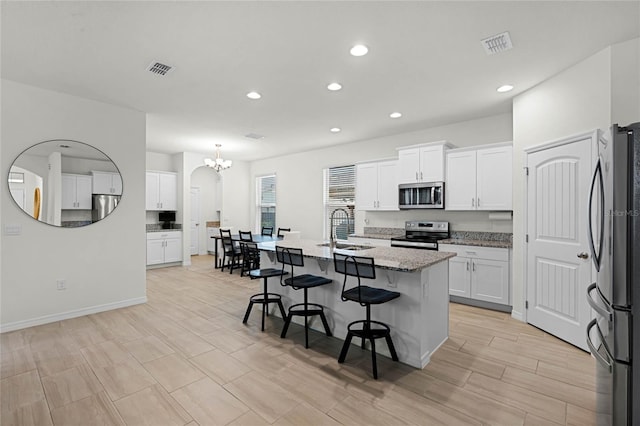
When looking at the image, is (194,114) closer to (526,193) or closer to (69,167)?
(69,167)

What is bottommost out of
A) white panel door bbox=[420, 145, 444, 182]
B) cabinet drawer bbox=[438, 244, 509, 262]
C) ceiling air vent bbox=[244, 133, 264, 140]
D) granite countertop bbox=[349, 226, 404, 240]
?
cabinet drawer bbox=[438, 244, 509, 262]

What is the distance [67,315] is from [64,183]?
170 centimetres

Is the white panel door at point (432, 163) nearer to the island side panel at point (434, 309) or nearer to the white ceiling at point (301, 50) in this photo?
the white ceiling at point (301, 50)

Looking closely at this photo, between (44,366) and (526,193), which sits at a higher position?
(526,193)

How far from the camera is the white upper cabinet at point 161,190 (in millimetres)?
7426

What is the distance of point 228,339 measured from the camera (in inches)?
129

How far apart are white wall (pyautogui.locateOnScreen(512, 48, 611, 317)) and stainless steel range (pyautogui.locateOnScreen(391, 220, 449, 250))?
1151mm

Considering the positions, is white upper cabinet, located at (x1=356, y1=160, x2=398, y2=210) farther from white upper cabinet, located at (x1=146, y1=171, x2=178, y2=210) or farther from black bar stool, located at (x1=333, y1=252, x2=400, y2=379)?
white upper cabinet, located at (x1=146, y1=171, x2=178, y2=210)

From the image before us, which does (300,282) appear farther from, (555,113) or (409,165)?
(555,113)

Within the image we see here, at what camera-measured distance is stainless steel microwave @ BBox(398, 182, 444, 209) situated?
491 cm

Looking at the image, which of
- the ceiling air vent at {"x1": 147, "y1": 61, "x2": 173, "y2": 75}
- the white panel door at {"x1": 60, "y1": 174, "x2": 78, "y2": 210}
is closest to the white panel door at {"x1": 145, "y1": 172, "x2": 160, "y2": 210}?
the white panel door at {"x1": 60, "y1": 174, "x2": 78, "y2": 210}

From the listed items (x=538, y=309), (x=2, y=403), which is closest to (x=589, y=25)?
(x=538, y=309)

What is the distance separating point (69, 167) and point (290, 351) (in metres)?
3.68

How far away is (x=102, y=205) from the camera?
4.15 metres
